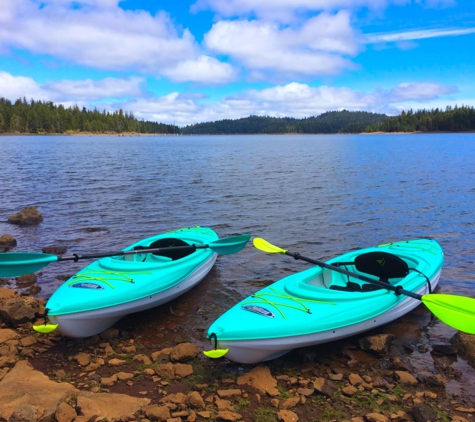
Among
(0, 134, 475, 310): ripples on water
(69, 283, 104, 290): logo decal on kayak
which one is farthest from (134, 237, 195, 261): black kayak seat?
(69, 283, 104, 290): logo decal on kayak

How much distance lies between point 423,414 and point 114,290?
420 cm

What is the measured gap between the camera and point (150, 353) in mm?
5629

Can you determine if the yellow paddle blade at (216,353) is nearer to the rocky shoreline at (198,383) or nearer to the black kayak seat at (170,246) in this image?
the rocky shoreline at (198,383)

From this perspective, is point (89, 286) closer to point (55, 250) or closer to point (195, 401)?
point (195, 401)

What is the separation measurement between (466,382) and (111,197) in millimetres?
16401

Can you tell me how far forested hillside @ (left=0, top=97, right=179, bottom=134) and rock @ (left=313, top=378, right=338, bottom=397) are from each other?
139 m

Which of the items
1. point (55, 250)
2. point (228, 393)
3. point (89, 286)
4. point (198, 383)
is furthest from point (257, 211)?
point (228, 393)

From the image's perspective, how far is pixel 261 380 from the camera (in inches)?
189

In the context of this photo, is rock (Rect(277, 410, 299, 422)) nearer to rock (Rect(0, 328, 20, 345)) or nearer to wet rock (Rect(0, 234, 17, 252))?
rock (Rect(0, 328, 20, 345))

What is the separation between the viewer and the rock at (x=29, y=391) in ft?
13.3

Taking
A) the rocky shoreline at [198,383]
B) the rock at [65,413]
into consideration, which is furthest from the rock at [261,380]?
the rock at [65,413]

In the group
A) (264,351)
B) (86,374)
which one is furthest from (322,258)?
(86,374)

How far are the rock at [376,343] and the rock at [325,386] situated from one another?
3.53 ft

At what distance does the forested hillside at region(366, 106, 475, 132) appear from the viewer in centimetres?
12706
